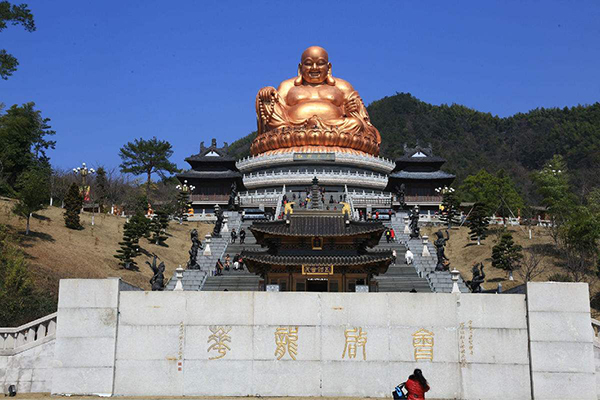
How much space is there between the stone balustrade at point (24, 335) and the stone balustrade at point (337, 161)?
31906 mm

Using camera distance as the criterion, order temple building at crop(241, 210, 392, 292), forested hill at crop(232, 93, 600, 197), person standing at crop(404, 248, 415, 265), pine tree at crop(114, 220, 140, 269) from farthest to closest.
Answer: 1. forested hill at crop(232, 93, 600, 197)
2. pine tree at crop(114, 220, 140, 269)
3. person standing at crop(404, 248, 415, 265)
4. temple building at crop(241, 210, 392, 292)

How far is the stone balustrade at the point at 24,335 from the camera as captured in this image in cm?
1415

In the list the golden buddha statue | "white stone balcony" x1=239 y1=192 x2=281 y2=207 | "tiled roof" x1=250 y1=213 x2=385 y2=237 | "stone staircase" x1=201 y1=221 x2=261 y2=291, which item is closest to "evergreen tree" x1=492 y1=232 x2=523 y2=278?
"tiled roof" x1=250 y1=213 x2=385 y2=237

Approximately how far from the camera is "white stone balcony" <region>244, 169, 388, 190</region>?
144 feet

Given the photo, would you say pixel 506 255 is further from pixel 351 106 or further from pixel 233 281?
pixel 351 106

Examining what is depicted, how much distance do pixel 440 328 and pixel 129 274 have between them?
18243 millimetres

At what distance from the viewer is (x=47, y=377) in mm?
14086

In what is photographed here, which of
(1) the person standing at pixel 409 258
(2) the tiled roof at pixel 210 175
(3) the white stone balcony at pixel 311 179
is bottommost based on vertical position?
(1) the person standing at pixel 409 258

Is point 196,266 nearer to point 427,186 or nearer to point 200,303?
point 200,303

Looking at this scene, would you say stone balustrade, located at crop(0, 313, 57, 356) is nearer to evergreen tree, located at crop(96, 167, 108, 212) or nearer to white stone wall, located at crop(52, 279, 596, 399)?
white stone wall, located at crop(52, 279, 596, 399)

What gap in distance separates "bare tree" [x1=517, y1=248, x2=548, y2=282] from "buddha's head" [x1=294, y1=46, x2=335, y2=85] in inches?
996

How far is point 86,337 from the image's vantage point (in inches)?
549

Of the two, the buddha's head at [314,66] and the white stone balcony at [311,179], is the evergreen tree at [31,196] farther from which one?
the buddha's head at [314,66]

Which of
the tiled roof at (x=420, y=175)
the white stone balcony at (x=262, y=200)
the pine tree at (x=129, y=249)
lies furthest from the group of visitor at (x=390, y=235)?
the tiled roof at (x=420, y=175)
